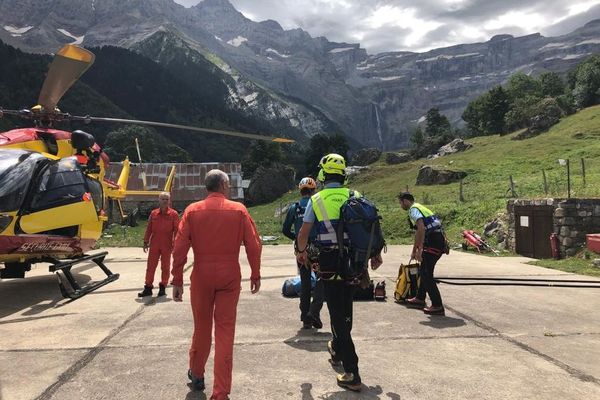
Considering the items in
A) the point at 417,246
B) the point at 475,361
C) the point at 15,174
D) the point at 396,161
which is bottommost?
the point at 475,361

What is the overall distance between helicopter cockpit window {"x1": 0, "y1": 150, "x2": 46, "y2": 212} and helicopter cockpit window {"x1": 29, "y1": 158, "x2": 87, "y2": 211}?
0.25 m

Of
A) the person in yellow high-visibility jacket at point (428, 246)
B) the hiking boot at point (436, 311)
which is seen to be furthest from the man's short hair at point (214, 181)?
the hiking boot at point (436, 311)

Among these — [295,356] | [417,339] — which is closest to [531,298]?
[417,339]

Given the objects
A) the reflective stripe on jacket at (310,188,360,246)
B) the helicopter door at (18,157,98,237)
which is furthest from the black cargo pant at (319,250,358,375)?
the helicopter door at (18,157,98,237)

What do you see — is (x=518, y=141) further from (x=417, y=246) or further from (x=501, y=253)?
(x=417, y=246)

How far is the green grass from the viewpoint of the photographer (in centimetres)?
1973

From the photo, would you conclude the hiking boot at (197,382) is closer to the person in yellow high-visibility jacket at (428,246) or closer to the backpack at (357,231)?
the backpack at (357,231)

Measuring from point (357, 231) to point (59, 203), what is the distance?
6578 mm

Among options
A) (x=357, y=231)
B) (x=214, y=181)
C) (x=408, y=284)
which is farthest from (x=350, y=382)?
(x=408, y=284)

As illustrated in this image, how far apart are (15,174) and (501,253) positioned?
13978 millimetres

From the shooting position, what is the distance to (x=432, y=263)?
22.9 feet

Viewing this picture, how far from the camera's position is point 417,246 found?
6742 mm

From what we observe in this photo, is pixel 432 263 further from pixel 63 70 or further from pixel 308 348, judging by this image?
pixel 63 70

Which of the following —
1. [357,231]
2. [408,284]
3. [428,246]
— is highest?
[357,231]
